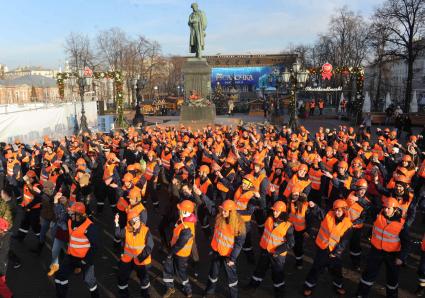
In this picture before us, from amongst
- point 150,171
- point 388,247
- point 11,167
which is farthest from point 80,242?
point 11,167

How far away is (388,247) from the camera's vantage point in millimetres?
5293

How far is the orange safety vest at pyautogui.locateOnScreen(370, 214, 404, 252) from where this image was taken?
528cm

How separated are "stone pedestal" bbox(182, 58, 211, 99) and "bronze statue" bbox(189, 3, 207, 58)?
0.73 m

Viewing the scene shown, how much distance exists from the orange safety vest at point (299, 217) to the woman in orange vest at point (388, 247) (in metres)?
1.16

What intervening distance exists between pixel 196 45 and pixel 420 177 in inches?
634

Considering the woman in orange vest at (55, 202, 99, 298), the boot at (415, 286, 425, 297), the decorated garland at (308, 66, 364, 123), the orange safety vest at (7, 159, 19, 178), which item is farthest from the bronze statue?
the boot at (415, 286, 425, 297)

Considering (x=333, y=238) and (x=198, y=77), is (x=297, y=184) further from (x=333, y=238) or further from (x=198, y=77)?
(x=198, y=77)

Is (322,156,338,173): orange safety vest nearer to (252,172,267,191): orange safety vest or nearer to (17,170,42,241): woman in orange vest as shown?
(252,172,267,191): orange safety vest

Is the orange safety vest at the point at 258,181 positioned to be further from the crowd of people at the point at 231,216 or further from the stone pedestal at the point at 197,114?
the stone pedestal at the point at 197,114

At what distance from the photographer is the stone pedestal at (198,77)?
2189 cm

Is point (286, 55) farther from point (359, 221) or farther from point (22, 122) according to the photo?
point (359, 221)

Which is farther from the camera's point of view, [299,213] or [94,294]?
[299,213]

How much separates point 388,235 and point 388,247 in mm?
168

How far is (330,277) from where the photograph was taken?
6340mm
